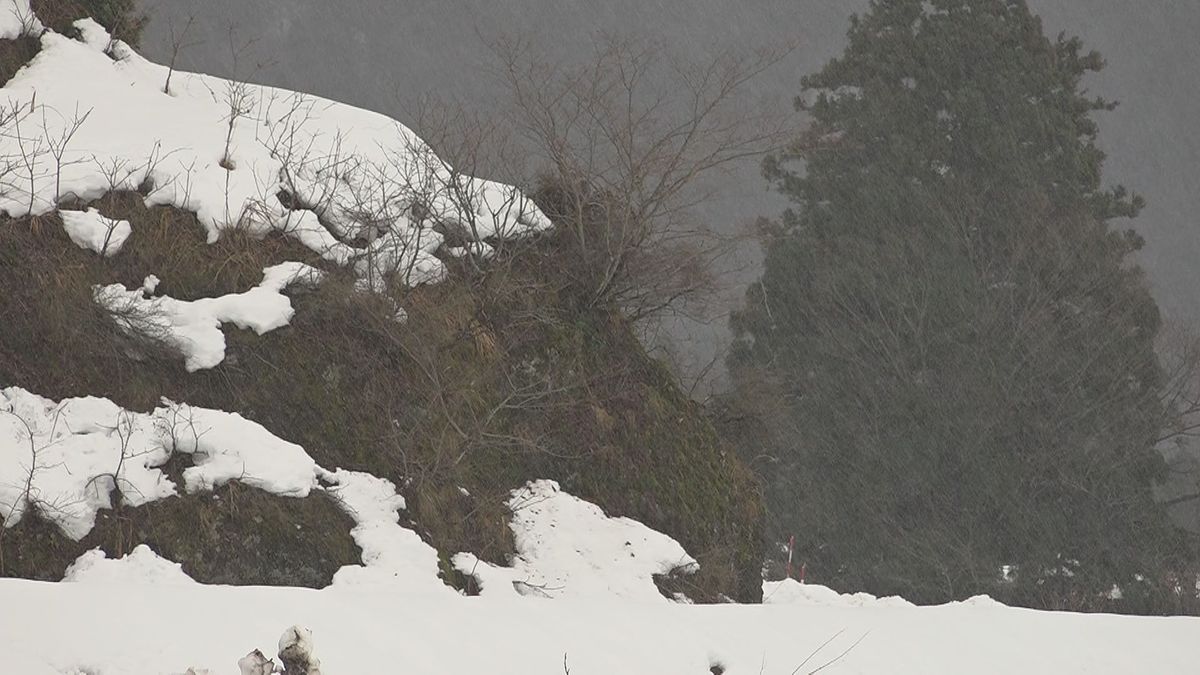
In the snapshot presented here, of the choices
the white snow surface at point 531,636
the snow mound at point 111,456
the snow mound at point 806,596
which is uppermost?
the snow mound at point 806,596

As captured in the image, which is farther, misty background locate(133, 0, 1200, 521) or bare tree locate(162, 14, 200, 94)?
misty background locate(133, 0, 1200, 521)

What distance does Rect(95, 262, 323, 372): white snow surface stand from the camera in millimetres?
8102

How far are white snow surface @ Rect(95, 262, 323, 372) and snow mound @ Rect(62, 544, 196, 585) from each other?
169 cm

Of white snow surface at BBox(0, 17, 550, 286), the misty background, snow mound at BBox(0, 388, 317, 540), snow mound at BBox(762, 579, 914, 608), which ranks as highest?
the misty background

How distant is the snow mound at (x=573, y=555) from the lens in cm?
820

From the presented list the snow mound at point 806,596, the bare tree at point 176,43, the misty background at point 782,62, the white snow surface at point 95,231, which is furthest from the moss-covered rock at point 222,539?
the misty background at point 782,62

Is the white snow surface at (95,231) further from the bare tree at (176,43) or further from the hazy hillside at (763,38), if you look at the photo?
the hazy hillside at (763,38)

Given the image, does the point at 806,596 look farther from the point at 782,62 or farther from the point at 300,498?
the point at 782,62

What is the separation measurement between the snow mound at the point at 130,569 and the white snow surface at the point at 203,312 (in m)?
1.69

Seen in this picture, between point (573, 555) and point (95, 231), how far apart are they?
13.3 feet

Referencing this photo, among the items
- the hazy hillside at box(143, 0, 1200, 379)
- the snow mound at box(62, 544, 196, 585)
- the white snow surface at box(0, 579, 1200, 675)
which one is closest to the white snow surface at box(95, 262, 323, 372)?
the snow mound at box(62, 544, 196, 585)

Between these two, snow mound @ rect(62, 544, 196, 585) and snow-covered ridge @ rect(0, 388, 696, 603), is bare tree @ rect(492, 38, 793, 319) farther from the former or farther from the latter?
snow mound @ rect(62, 544, 196, 585)

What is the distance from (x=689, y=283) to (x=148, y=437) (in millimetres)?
5965

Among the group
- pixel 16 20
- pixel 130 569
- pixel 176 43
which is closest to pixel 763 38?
pixel 176 43
